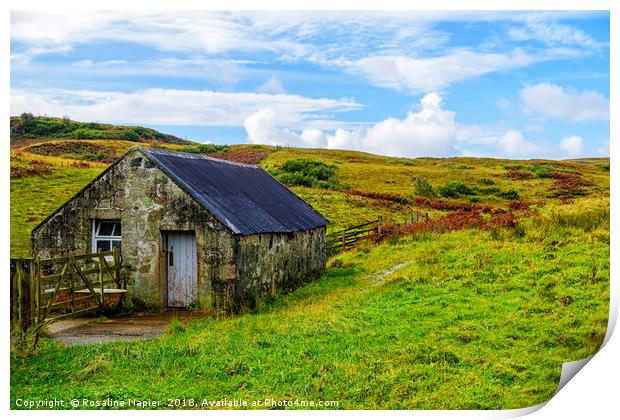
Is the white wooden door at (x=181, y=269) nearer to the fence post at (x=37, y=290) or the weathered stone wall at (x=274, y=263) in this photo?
the weathered stone wall at (x=274, y=263)

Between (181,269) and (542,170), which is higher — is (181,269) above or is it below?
below

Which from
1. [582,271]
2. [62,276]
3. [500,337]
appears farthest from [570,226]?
[62,276]

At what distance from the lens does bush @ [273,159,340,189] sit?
39.8 metres

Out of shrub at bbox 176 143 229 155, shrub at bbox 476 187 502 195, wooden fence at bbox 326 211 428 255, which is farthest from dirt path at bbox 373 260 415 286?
shrub at bbox 476 187 502 195

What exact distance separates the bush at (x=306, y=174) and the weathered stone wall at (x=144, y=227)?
22791mm

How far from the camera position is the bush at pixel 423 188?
39.3 meters

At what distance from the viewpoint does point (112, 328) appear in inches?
532

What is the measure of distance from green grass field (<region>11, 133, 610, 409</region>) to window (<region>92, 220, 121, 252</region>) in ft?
12.2

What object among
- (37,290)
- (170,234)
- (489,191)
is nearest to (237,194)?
(170,234)

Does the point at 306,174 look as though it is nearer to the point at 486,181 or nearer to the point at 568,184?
the point at 486,181

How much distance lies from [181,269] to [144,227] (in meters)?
1.31

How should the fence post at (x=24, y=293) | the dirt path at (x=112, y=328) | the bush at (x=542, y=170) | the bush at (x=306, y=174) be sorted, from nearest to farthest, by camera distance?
the fence post at (x=24, y=293)
the dirt path at (x=112, y=328)
the bush at (x=542, y=170)
the bush at (x=306, y=174)

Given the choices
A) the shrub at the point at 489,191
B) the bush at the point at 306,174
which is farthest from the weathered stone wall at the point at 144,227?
the bush at the point at 306,174

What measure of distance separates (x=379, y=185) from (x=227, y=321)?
103ft
